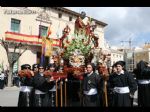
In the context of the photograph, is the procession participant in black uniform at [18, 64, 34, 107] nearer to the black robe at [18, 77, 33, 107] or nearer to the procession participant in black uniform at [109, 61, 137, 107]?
the black robe at [18, 77, 33, 107]

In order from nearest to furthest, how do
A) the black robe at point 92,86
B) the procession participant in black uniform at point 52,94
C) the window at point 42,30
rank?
the black robe at point 92,86 → the procession participant in black uniform at point 52,94 → the window at point 42,30

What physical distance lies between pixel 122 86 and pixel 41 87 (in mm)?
2054

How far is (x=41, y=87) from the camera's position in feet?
27.1

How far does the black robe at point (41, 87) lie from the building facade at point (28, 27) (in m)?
17.3

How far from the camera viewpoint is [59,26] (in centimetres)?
3478

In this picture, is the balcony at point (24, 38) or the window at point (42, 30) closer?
the balcony at point (24, 38)

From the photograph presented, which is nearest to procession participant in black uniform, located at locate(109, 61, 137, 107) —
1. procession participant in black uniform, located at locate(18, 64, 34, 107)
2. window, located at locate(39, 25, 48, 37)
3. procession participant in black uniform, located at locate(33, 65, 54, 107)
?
procession participant in black uniform, located at locate(33, 65, 54, 107)

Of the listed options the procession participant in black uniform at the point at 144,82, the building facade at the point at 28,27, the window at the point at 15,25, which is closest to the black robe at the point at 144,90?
the procession participant in black uniform at the point at 144,82

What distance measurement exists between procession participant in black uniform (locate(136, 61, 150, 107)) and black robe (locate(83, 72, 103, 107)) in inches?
81.1

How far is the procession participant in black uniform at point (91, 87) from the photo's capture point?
7.73 metres

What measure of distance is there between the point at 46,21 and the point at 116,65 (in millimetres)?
25832

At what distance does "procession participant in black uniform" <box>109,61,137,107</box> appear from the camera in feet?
24.5

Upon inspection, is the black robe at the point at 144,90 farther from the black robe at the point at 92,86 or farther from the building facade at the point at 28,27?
the building facade at the point at 28,27
